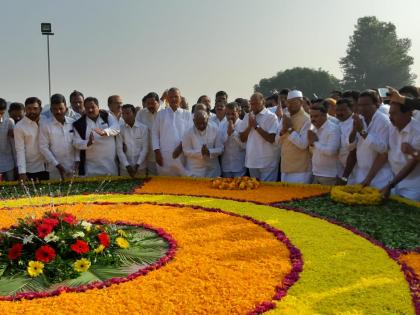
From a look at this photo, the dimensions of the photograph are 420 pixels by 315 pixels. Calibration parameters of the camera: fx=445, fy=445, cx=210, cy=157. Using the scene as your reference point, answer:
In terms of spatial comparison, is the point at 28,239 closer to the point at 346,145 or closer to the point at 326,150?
the point at 326,150

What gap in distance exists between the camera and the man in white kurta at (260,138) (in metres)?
8.13

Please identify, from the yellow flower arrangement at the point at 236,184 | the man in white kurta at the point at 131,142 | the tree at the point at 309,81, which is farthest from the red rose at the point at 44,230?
the tree at the point at 309,81

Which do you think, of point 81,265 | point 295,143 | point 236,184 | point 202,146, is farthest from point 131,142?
point 81,265

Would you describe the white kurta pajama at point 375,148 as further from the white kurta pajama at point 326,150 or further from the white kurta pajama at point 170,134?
the white kurta pajama at point 170,134

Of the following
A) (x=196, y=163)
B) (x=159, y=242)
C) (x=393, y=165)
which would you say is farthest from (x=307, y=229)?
(x=196, y=163)

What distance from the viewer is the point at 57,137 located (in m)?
8.12

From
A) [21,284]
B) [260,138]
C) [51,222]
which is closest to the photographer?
[21,284]

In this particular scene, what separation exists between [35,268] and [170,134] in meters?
5.28

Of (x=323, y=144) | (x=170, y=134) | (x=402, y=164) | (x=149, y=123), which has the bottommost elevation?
(x=402, y=164)

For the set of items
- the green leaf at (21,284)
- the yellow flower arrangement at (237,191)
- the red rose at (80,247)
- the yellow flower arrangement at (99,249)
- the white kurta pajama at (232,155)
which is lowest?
the green leaf at (21,284)

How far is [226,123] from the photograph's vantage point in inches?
351

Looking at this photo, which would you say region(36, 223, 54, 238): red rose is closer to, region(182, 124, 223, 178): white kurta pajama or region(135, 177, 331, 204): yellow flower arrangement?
region(135, 177, 331, 204): yellow flower arrangement

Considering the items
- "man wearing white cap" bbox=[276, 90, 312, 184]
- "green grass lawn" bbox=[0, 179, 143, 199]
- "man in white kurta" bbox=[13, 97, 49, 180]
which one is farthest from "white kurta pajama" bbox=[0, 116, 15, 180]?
"man wearing white cap" bbox=[276, 90, 312, 184]

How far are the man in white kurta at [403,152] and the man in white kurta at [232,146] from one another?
2922 mm
